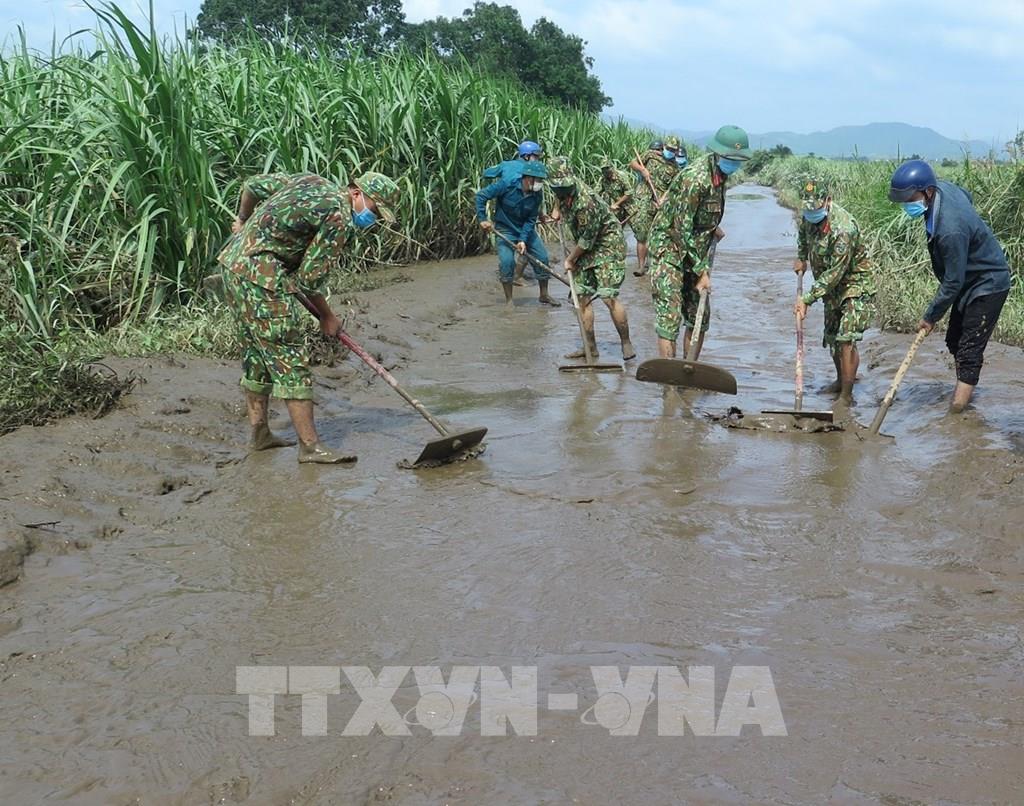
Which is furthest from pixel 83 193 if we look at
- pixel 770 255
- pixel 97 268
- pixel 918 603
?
pixel 770 255

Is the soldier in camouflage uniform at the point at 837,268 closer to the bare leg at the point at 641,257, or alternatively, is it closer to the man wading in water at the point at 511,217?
the man wading in water at the point at 511,217

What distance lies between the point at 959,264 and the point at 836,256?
0.86 meters

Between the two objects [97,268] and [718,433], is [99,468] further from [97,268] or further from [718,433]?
[718,433]

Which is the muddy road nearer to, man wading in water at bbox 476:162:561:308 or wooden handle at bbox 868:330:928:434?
wooden handle at bbox 868:330:928:434

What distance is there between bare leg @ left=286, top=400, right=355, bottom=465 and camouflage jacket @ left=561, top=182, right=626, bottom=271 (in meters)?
3.15

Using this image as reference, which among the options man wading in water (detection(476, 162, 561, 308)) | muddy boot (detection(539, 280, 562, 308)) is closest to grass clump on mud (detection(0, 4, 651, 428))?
man wading in water (detection(476, 162, 561, 308))

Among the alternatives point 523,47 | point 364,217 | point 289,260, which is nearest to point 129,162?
point 289,260

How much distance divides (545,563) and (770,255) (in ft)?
39.1

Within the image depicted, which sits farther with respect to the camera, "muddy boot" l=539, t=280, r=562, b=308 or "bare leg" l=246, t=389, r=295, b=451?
"muddy boot" l=539, t=280, r=562, b=308

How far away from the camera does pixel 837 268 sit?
19.3ft

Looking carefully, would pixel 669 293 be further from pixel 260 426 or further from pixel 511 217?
pixel 511 217

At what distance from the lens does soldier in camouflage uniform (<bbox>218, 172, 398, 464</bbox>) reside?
4.48m

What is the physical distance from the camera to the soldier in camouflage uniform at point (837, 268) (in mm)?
5840

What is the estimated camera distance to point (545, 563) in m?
3.75
